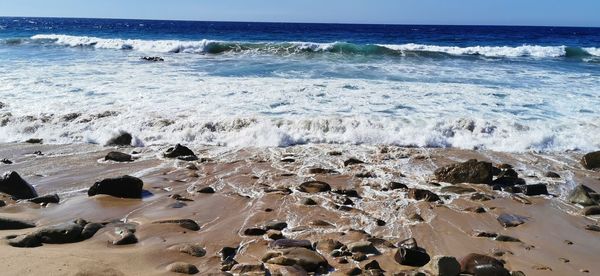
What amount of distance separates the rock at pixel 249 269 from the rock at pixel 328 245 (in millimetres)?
608

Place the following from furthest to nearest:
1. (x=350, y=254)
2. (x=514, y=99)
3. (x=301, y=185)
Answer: (x=514, y=99), (x=301, y=185), (x=350, y=254)

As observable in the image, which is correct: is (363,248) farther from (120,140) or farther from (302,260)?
(120,140)

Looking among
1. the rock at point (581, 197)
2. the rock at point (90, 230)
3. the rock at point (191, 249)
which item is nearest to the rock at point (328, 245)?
the rock at point (191, 249)

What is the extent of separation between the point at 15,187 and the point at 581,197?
6.19 m

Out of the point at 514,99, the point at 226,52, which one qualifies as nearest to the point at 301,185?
the point at 514,99

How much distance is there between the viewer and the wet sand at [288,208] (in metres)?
3.83

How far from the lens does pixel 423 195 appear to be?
17.8ft

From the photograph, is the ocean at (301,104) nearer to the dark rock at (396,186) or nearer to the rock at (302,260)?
the dark rock at (396,186)

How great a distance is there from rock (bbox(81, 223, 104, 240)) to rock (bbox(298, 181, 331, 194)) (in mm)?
2217

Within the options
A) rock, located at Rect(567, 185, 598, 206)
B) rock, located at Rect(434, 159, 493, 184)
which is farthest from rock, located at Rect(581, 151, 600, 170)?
rock, located at Rect(434, 159, 493, 184)

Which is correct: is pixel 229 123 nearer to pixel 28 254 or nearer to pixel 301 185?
pixel 301 185

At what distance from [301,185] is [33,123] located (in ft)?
18.4

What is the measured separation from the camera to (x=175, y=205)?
512cm

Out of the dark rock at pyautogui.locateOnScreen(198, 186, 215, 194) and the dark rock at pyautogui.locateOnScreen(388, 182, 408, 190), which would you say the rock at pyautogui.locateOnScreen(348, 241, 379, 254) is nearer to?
the dark rock at pyautogui.locateOnScreen(388, 182, 408, 190)
